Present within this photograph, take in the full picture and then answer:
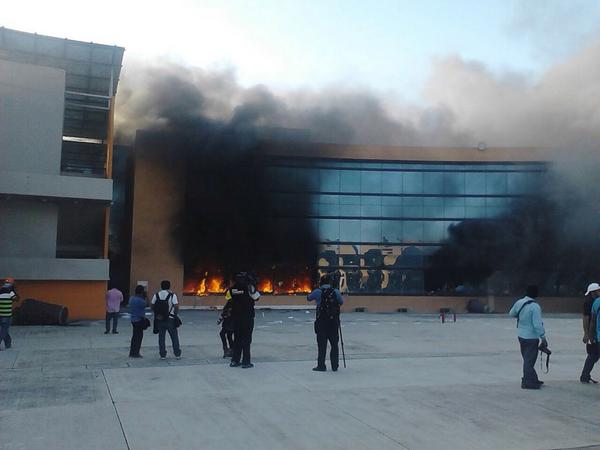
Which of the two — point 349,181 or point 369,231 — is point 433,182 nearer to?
point 369,231

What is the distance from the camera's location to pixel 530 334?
7.01 m

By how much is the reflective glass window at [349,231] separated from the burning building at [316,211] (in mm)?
58

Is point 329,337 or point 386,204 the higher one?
point 386,204

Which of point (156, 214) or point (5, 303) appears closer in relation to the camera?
point (5, 303)

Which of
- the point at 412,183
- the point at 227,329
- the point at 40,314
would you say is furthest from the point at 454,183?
the point at 227,329

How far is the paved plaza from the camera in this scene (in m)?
4.67

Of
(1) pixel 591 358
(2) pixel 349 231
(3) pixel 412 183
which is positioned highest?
(3) pixel 412 183

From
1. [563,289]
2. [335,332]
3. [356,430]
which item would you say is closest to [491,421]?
[356,430]

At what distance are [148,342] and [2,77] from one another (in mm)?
11508

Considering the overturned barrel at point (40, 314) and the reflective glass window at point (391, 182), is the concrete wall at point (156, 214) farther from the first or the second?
the reflective glass window at point (391, 182)

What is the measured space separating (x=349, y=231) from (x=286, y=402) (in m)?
24.8

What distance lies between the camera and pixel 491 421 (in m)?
5.31

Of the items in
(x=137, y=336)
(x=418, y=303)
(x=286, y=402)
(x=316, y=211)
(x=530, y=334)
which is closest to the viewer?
(x=286, y=402)

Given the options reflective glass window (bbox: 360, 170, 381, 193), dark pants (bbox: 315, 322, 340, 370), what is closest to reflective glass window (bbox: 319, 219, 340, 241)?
reflective glass window (bbox: 360, 170, 381, 193)
